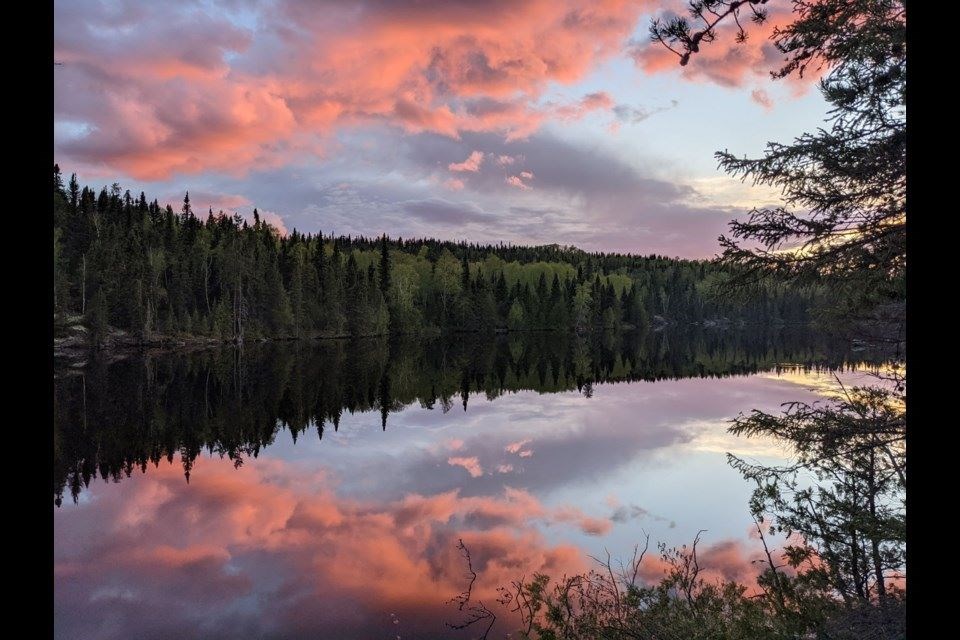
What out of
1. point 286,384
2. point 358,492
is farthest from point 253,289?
point 358,492

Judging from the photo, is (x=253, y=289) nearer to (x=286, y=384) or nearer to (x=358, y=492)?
(x=286, y=384)

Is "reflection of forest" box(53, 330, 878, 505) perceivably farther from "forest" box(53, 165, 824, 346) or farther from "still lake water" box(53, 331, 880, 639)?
"forest" box(53, 165, 824, 346)

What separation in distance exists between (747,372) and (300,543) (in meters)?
55.2

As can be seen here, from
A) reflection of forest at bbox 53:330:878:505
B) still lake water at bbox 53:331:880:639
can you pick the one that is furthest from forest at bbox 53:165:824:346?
still lake water at bbox 53:331:880:639

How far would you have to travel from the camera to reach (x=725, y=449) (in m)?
28.6

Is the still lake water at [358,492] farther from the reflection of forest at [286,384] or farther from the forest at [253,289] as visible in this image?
the forest at [253,289]

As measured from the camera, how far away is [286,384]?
48.8m

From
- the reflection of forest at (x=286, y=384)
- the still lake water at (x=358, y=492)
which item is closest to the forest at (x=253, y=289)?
the reflection of forest at (x=286, y=384)

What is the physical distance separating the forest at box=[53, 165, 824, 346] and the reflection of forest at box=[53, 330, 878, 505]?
7.27 metres

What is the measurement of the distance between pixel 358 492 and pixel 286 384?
2738 cm

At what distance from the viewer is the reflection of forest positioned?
1152 inches
